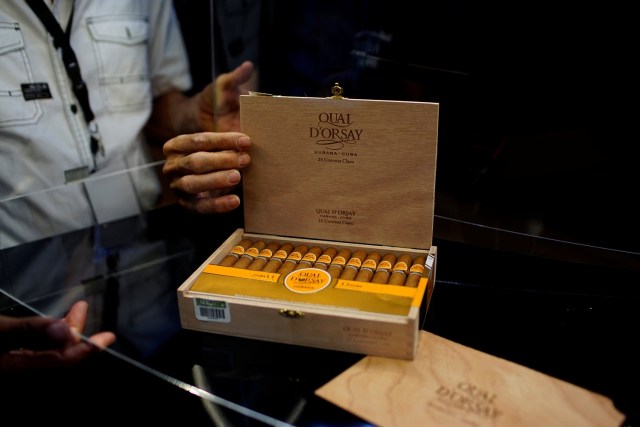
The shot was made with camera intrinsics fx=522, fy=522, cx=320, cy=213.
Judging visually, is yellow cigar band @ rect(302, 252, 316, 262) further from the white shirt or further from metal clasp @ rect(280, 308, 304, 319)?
the white shirt

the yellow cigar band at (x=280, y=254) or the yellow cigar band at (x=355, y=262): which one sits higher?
the yellow cigar band at (x=355, y=262)

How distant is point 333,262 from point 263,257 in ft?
0.46

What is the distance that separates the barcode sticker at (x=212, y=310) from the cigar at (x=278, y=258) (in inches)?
4.6

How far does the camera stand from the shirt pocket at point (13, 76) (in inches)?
57.0

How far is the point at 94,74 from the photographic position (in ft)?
5.48

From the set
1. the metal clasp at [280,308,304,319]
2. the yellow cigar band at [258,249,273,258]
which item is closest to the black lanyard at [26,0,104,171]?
the yellow cigar band at [258,249,273,258]

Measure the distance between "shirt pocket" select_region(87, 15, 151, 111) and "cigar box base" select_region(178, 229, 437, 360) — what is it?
1030 millimetres

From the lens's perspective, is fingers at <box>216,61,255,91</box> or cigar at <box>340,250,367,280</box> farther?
fingers at <box>216,61,255,91</box>

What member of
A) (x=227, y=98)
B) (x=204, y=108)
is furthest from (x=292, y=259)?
(x=204, y=108)

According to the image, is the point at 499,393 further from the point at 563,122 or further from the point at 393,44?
the point at 393,44

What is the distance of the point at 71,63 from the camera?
1551mm

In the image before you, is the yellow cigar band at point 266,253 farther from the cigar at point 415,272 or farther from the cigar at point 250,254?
the cigar at point 415,272

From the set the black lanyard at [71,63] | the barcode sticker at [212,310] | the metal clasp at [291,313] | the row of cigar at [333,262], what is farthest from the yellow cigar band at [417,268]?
the black lanyard at [71,63]

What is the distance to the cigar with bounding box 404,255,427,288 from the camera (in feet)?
2.94
